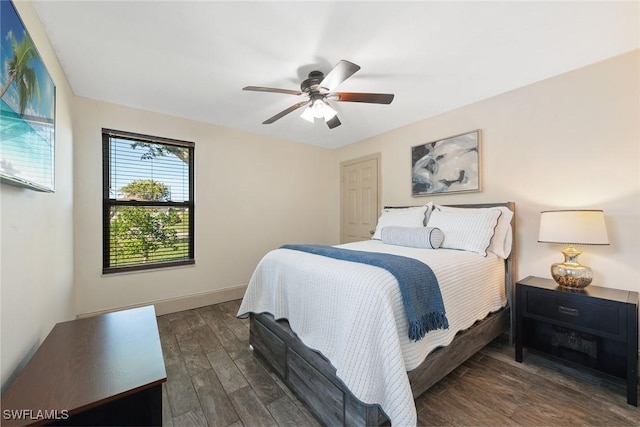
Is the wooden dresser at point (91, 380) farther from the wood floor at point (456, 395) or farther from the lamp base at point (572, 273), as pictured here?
the lamp base at point (572, 273)

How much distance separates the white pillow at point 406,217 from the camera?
2739mm

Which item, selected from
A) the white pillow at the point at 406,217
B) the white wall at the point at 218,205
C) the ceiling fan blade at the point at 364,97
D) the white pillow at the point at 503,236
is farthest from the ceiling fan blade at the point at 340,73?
the white wall at the point at 218,205

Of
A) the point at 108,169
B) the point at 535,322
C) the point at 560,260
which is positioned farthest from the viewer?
the point at 108,169

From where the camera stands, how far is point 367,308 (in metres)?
1.24

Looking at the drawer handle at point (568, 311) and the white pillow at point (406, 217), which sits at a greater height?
the white pillow at point (406, 217)

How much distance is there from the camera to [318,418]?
1.43m

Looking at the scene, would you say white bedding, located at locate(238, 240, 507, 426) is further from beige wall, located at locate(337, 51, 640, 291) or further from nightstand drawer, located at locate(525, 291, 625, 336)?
beige wall, located at locate(337, 51, 640, 291)

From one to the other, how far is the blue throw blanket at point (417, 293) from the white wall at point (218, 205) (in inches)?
93.4

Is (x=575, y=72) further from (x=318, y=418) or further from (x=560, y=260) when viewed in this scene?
(x=318, y=418)

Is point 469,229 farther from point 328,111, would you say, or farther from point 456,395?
point 328,111

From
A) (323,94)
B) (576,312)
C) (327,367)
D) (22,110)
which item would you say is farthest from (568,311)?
(22,110)

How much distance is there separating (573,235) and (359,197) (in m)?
2.62

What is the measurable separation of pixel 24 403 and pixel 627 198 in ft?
11.4


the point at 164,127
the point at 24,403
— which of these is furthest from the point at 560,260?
the point at 164,127
